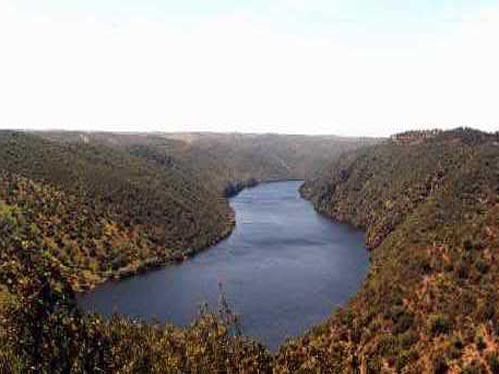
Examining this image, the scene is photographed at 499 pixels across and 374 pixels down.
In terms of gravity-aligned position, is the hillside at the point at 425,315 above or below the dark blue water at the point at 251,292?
above

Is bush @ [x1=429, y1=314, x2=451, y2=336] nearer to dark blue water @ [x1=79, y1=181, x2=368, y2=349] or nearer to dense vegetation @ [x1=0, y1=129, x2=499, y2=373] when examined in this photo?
dense vegetation @ [x1=0, y1=129, x2=499, y2=373]

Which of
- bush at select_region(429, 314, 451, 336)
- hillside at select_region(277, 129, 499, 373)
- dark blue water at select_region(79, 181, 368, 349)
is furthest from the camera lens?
dark blue water at select_region(79, 181, 368, 349)

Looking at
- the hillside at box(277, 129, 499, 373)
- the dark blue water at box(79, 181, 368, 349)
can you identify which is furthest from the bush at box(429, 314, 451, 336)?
the dark blue water at box(79, 181, 368, 349)

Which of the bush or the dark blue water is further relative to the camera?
the dark blue water

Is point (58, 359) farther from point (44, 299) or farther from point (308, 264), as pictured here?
point (308, 264)

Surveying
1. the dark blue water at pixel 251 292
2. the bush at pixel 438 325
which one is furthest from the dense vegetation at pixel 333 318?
the dark blue water at pixel 251 292

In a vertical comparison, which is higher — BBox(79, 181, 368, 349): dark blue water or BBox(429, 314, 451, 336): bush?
BBox(429, 314, 451, 336): bush

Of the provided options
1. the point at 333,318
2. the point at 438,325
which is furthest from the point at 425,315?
the point at 333,318

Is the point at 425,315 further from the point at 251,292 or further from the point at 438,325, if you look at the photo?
the point at 251,292

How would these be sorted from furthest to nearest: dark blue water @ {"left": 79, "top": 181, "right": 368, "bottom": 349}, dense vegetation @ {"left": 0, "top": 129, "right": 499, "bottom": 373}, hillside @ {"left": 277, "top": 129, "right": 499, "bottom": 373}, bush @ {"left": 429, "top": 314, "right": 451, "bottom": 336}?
dark blue water @ {"left": 79, "top": 181, "right": 368, "bottom": 349}
bush @ {"left": 429, "top": 314, "right": 451, "bottom": 336}
hillside @ {"left": 277, "top": 129, "right": 499, "bottom": 373}
dense vegetation @ {"left": 0, "top": 129, "right": 499, "bottom": 373}

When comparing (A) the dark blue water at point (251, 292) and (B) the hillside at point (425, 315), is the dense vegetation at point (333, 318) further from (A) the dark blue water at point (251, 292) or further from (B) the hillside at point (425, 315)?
(A) the dark blue water at point (251, 292)

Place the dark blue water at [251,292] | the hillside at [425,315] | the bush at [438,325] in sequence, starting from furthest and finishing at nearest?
the dark blue water at [251,292], the bush at [438,325], the hillside at [425,315]
